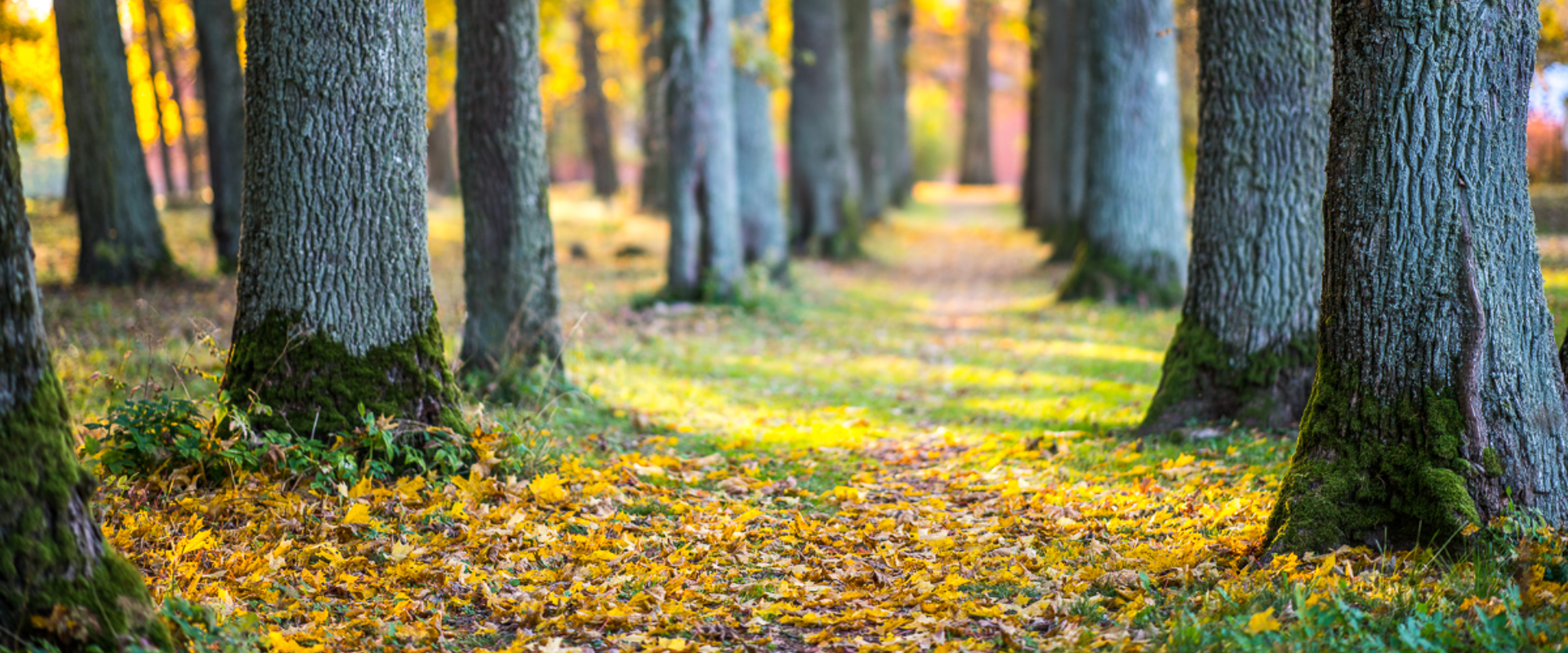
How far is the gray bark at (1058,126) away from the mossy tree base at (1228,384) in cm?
862

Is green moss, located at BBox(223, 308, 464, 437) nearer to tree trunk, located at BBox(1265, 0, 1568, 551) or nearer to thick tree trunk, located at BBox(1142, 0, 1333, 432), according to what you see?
tree trunk, located at BBox(1265, 0, 1568, 551)

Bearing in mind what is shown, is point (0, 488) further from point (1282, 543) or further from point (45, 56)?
point (45, 56)

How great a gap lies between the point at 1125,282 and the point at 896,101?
22.0 m

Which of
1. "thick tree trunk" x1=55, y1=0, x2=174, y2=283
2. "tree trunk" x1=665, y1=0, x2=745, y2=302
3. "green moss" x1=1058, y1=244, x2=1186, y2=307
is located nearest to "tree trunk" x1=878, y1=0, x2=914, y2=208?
"green moss" x1=1058, y1=244, x2=1186, y2=307

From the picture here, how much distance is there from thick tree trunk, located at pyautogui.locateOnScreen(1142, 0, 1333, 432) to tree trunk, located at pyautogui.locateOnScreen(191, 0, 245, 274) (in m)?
11.5

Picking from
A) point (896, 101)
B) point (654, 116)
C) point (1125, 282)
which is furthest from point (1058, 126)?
point (896, 101)

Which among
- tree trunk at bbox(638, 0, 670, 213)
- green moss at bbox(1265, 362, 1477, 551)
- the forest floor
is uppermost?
tree trunk at bbox(638, 0, 670, 213)

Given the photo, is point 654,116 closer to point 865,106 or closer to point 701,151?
point 701,151

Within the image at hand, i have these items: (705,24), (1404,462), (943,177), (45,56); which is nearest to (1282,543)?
(1404,462)

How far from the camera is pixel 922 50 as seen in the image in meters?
42.4

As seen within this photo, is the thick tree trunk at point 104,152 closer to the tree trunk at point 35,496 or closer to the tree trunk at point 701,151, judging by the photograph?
the tree trunk at point 701,151

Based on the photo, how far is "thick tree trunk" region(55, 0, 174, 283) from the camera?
36.8 ft

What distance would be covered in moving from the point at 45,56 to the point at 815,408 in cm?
1939

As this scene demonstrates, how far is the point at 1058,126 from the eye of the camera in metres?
20.8
